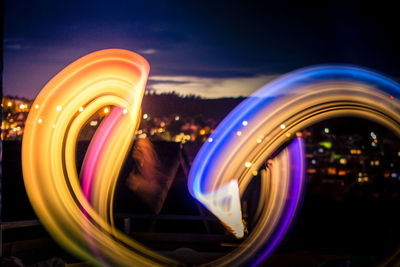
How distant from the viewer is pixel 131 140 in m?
4.14

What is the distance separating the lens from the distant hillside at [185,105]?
17.0ft

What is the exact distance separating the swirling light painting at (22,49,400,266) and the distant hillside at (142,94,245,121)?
38.3 inches

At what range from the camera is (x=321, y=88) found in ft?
13.5

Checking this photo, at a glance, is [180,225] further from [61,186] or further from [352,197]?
[352,197]

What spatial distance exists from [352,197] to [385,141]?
4.51 ft

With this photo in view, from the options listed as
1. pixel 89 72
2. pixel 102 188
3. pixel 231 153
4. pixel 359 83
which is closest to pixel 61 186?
pixel 102 188

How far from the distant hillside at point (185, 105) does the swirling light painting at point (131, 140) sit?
0.97 metres

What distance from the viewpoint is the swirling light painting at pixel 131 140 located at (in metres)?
3.80

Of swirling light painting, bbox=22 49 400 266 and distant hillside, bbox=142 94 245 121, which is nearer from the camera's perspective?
swirling light painting, bbox=22 49 400 266

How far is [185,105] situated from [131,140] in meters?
1.44

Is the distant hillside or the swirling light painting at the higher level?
the distant hillside

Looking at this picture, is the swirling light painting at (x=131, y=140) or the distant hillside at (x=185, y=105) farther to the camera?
the distant hillside at (x=185, y=105)

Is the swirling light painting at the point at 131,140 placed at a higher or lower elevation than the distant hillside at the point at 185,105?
lower

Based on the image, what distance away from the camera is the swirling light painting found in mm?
3805
